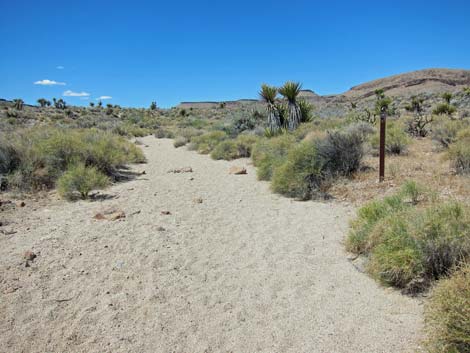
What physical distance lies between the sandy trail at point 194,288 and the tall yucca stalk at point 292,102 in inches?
359

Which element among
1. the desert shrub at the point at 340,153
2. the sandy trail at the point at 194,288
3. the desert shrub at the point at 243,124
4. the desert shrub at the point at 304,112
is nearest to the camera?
the sandy trail at the point at 194,288

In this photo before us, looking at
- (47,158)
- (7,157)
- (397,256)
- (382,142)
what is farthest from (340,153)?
(7,157)

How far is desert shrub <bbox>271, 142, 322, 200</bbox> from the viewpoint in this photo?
778 cm

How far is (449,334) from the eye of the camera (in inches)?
92.4

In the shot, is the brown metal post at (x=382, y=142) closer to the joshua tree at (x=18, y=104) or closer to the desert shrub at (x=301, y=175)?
the desert shrub at (x=301, y=175)

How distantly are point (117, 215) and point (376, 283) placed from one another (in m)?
4.63

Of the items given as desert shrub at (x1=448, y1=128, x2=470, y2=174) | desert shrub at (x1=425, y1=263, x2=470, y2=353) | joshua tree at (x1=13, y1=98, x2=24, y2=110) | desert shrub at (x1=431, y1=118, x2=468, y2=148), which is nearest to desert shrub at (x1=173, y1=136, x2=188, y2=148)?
desert shrub at (x1=431, y1=118, x2=468, y2=148)

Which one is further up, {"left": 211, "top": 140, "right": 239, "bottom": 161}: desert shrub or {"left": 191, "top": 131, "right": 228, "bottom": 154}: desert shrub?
{"left": 191, "top": 131, "right": 228, "bottom": 154}: desert shrub

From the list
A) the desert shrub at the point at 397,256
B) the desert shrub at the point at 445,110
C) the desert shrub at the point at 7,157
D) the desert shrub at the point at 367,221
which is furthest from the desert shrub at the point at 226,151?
the desert shrub at the point at 445,110

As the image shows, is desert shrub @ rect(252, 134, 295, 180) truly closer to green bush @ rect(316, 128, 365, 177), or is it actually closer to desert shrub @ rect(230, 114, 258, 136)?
green bush @ rect(316, 128, 365, 177)

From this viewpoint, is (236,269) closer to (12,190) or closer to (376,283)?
(376,283)

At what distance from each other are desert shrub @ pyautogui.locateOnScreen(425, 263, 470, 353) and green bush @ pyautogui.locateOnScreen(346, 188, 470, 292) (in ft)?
2.58

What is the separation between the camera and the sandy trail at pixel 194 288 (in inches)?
120

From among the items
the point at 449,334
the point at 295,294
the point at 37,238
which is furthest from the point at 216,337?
the point at 37,238
